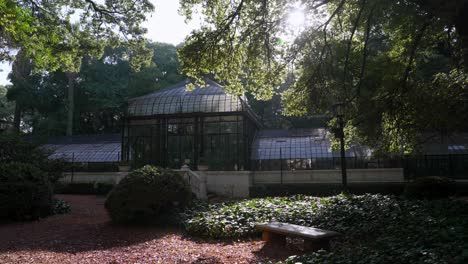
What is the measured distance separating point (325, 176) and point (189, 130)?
27.9 feet

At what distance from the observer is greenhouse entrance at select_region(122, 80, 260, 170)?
20.4 m

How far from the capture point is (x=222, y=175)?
19266 mm

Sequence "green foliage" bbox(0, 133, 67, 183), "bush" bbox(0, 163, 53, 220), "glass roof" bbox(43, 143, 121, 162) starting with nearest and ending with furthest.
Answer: "bush" bbox(0, 163, 53, 220) → "green foliage" bbox(0, 133, 67, 183) → "glass roof" bbox(43, 143, 121, 162)

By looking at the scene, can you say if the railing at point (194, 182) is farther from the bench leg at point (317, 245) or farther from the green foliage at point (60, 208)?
the bench leg at point (317, 245)

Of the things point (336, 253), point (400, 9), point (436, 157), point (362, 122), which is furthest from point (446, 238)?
point (436, 157)

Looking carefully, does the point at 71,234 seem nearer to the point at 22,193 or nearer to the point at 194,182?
the point at 22,193

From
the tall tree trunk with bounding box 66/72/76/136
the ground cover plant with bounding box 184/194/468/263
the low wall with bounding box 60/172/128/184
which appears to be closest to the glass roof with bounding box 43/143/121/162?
the low wall with bounding box 60/172/128/184

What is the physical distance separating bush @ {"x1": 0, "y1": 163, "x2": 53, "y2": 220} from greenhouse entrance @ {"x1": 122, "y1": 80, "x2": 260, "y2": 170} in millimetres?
9590

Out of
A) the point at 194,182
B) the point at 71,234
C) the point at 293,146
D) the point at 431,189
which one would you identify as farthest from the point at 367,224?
the point at 293,146

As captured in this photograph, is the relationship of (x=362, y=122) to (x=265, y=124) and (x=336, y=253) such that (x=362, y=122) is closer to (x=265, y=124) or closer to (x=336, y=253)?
(x=336, y=253)

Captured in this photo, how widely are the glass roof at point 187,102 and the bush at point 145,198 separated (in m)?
10.9

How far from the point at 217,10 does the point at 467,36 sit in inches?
268

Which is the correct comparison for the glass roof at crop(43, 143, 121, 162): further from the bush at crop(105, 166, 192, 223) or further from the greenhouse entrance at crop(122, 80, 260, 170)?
the bush at crop(105, 166, 192, 223)

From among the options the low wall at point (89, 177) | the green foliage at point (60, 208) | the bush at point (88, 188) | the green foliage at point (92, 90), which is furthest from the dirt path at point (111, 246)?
the green foliage at point (92, 90)
